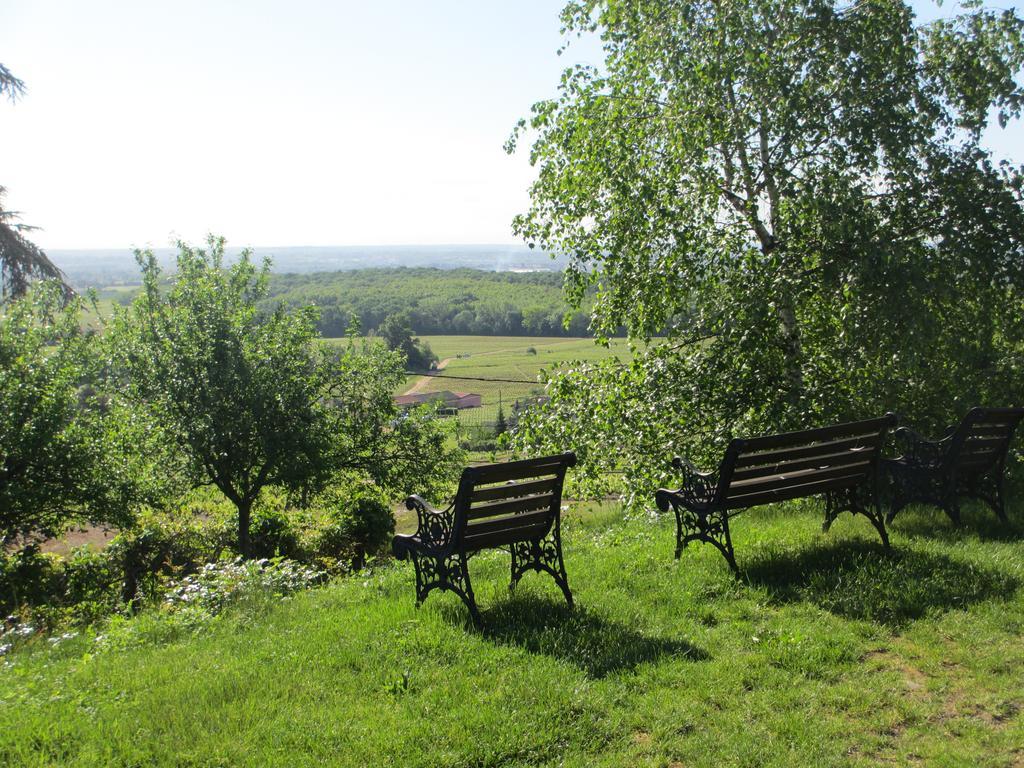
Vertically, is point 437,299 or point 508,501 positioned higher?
point 508,501

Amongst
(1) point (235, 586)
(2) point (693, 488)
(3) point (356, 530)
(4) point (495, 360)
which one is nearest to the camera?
(2) point (693, 488)

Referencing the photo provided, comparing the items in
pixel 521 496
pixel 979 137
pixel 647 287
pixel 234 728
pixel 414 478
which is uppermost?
pixel 979 137

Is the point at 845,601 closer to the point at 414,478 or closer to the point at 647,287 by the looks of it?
the point at 647,287

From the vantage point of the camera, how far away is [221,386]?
13.8 meters

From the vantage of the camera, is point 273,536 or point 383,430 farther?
point 383,430

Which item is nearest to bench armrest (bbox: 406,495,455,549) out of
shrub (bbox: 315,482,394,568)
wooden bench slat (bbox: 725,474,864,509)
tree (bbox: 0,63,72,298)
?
wooden bench slat (bbox: 725,474,864,509)

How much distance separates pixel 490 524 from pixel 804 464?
7.41 feet

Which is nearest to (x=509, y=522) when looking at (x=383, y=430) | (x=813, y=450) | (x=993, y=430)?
(x=813, y=450)

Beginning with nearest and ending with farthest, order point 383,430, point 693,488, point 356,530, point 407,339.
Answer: point 693,488 → point 356,530 → point 383,430 → point 407,339

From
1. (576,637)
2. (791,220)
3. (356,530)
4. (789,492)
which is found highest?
(791,220)

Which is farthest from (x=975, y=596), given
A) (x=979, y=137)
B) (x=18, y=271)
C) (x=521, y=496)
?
(x=18, y=271)

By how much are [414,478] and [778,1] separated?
11.6 m

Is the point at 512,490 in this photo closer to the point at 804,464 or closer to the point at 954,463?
the point at 804,464

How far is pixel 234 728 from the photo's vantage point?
3.45 m
